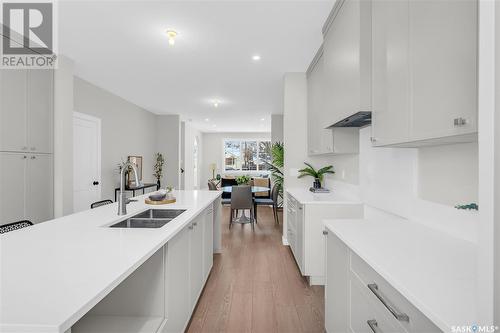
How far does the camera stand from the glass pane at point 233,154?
11477mm

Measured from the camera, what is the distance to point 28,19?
257cm

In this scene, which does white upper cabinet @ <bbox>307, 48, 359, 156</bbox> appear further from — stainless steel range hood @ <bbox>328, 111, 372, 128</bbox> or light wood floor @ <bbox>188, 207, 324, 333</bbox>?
light wood floor @ <bbox>188, 207, 324, 333</bbox>

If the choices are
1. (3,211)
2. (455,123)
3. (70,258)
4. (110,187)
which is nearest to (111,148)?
(110,187)

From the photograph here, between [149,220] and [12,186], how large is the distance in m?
2.05

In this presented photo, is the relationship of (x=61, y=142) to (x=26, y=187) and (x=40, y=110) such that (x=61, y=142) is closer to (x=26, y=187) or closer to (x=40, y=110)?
(x=40, y=110)

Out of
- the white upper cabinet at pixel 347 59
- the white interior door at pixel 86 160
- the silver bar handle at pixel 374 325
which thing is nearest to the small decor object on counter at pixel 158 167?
the white interior door at pixel 86 160

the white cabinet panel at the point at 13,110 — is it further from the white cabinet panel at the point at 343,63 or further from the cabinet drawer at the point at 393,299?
the cabinet drawer at the point at 393,299

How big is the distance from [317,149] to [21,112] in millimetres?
3574

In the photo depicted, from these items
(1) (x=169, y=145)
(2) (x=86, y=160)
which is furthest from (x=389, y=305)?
(1) (x=169, y=145)

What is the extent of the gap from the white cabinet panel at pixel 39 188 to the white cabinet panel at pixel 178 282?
2.47m

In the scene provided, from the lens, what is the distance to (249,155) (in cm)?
1141

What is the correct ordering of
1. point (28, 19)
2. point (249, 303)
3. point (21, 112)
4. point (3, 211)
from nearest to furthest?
1. point (249, 303)
2. point (28, 19)
3. point (3, 211)
4. point (21, 112)

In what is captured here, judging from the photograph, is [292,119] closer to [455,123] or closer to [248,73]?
[248,73]

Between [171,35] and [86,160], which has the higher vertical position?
[171,35]
